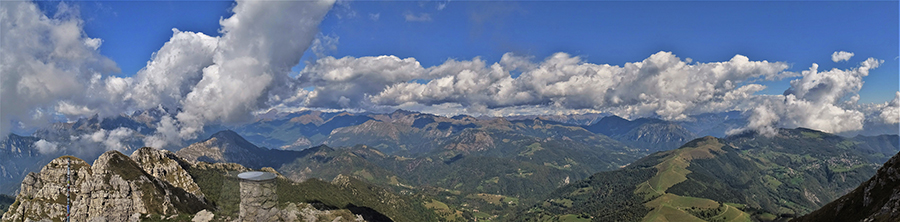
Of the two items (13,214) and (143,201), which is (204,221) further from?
(13,214)

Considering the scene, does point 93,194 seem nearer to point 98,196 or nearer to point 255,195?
point 98,196

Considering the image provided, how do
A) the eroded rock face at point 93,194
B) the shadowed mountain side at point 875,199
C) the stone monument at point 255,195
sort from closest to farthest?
the stone monument at point 255,195
the shadowed mountain side at point 875,199
the eroded rock face at point 93,194

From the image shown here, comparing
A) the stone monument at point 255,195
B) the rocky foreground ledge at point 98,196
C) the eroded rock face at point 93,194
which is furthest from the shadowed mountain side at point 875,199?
the eroded rock face at point 93,194

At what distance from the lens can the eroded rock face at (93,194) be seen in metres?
137

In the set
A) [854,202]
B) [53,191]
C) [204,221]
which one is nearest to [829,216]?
[854,202]

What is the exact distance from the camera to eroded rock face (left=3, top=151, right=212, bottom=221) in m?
137

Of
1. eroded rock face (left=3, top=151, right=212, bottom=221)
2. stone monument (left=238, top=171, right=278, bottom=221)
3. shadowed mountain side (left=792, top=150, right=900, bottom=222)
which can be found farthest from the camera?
eroded rock face (left=3, top=151, right=212, bottom=221)

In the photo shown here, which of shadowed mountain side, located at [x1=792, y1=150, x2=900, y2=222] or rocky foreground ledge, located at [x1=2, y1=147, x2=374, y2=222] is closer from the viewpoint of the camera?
shadowed mountain side, located at [x1=792, y1=150, x2=900, y2=222]

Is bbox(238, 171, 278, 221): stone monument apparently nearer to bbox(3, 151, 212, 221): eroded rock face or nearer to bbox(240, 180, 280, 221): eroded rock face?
bbox(240, 180, 280, 221): eroded rock face

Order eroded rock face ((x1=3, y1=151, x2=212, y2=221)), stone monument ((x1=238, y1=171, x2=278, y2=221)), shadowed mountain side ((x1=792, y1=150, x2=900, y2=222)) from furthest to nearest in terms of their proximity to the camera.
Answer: eroded rock face ((x1=3, y1=151, x2=212, y2=221)) → shadowed mountain side ((x1=792, y1=150, x2=900, y2=222)) → stone monument ((x1=238, y1=171, x2=278, y2=221))

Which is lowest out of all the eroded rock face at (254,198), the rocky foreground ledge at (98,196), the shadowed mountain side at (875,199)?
the shadowed mountain side at (875,199)

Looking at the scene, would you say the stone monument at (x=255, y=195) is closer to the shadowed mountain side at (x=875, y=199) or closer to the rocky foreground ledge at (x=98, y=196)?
the rocky foreground ledge at (x=98, y=196)

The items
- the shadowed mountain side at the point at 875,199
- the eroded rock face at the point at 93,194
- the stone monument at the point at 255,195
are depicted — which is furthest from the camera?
the eroded rock face at the point at 93,194

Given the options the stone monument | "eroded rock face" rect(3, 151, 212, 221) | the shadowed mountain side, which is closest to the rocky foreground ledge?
"eroded rock face" rect(3, 151, 212, 221)
